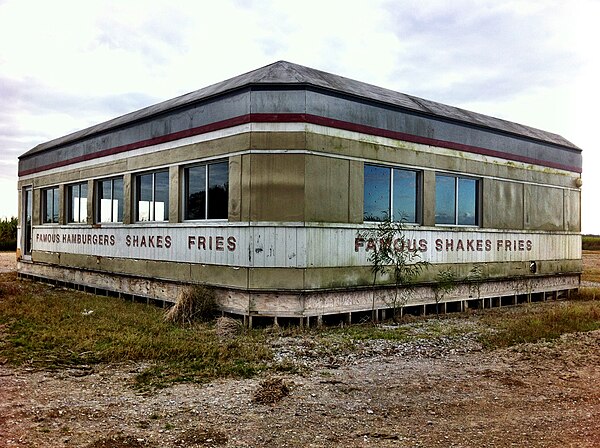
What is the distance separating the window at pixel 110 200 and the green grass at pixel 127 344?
11.8 ft

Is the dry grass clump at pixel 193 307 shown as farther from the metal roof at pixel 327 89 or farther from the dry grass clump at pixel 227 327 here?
the metal roof at pixel 327 89

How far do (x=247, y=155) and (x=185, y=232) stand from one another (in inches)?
105

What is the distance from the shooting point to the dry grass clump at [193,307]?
35.0ft

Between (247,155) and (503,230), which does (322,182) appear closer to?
(247,155)

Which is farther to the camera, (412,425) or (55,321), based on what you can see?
(55,321)

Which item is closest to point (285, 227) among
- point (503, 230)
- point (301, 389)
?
point (301, 389)

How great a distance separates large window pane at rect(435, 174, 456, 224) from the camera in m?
13.2

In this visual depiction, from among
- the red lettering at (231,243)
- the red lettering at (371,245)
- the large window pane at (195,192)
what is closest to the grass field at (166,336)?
the red lettering at (231,243)

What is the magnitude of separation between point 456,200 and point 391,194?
231 centimetres

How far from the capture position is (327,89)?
10664 millimetres

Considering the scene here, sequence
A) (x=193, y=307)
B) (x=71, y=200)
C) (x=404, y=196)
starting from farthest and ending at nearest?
(x=71, y=200) → (x=404, y=196) → (x=193, y=307)

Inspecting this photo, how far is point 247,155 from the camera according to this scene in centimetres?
1062

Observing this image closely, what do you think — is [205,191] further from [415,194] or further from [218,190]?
[415,194]

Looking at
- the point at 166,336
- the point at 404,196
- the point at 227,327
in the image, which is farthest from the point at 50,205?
the point at 404,196
